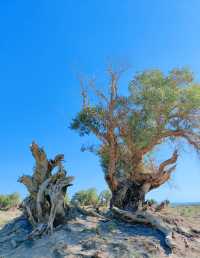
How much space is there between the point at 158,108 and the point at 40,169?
292 inches

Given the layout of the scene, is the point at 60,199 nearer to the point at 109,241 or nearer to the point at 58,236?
the point at 58,236

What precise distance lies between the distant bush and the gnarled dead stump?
3693 cm

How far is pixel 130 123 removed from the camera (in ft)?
57.8

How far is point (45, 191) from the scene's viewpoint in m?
17.2

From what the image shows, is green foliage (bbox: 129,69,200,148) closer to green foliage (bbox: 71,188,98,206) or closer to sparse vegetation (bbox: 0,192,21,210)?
green foliage (bbox: 71,188,98,206)

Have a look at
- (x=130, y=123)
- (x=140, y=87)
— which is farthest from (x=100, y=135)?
(x=140, y=87)

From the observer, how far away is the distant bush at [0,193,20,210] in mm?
53250

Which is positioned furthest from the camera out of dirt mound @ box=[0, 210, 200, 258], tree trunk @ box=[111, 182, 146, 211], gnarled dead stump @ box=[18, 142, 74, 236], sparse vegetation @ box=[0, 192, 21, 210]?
sparse vegetation @ box=[0, 192, 21, 210]

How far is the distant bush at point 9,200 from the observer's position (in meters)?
53.2

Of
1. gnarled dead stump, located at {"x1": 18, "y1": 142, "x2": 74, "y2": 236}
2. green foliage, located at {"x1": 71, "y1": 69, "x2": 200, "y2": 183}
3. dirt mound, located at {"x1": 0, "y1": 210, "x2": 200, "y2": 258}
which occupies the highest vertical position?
green foliage, located at {"x1": 71, "y1": 69, "x2": 200, "y2": 183}

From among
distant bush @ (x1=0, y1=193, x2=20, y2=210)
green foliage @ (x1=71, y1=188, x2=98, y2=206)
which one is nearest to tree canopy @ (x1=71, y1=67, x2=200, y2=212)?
green foliage @ (x1=71, y1=188, x2=98, y2=206)

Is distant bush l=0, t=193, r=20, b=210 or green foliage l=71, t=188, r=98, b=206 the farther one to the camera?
distant bush l=0, t=193, r=20, b=210

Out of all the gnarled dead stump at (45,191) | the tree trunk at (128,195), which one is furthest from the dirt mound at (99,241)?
the tree trunk at (128,195)

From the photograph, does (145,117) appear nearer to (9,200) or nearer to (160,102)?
(160,102)
